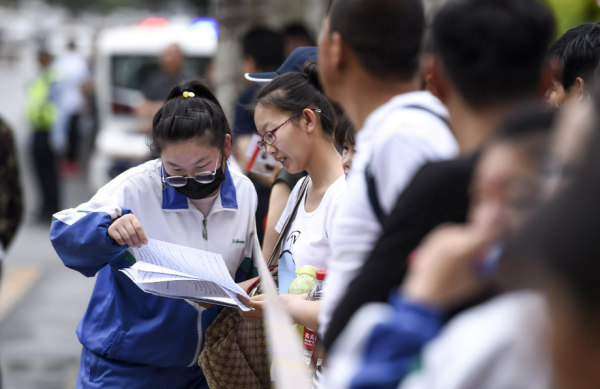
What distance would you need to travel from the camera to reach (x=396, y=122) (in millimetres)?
1367

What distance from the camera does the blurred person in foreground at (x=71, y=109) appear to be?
13023 mm

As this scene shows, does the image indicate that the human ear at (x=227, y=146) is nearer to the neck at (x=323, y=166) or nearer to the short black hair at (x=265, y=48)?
the neck at (x=323, y=166)

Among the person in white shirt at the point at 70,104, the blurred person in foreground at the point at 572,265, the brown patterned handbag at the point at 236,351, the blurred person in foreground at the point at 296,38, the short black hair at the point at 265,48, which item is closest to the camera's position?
the blurred person in foreground at the point at 572,265

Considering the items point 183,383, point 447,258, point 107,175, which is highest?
point 447,258

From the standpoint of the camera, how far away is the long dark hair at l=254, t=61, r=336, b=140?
8.29ft

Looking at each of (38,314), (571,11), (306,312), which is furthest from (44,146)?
(306,312)

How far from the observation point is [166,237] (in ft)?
8.45

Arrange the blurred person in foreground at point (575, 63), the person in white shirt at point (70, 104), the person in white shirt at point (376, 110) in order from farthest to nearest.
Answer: the person in white shirt at point (70, 104)
the blurred person in foreground at point (575, 63)
the person in white shirt at point (376, 110)

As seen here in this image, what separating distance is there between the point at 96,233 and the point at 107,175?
8367 millimetres

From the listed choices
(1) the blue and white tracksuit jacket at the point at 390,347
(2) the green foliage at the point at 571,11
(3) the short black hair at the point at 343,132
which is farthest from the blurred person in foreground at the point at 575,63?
(1) the blue and white tracksuit jacket at the point at 390,347

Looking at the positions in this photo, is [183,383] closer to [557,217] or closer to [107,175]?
[557,217]

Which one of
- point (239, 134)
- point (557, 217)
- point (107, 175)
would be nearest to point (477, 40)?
point (557, 217)

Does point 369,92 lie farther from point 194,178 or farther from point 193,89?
point 193,89

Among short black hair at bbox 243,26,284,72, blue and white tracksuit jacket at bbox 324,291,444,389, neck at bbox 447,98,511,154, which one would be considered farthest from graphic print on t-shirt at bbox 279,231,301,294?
short black hair at bbox 243,26,284,72
